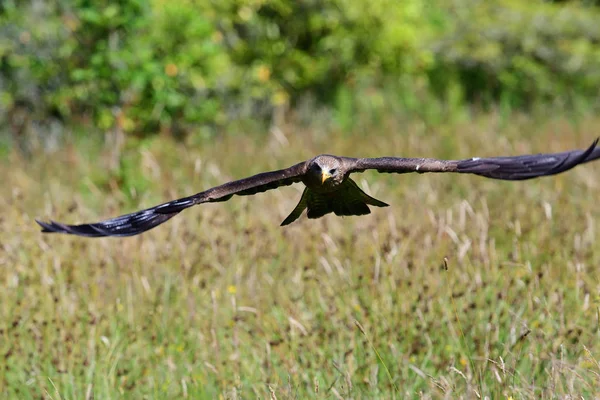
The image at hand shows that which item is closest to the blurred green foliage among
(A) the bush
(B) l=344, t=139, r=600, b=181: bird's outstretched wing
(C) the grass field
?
(A) the bush

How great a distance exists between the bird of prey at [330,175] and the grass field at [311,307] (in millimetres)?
311

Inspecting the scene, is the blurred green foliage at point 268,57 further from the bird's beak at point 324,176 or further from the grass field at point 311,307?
the bird's beak at point 324,176

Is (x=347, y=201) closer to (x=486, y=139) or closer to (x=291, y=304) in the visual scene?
(x=291, y=304)

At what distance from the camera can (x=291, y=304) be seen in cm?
350

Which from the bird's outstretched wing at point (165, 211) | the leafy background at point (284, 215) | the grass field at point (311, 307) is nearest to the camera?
the bird's outstretched wing at point (165, 211)

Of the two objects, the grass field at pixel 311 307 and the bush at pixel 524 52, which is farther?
the bush at pixel 524 52

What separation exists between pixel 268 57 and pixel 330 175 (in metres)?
7.43

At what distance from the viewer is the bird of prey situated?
2703 millimetres

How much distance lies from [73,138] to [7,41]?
1292 mm

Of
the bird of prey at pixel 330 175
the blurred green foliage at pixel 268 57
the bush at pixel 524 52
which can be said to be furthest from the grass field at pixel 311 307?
the bush at pixel 524 52

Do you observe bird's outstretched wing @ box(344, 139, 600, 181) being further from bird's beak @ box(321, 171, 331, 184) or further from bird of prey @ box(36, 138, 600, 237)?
bird's beak @ box(321, 171, 331, 184)

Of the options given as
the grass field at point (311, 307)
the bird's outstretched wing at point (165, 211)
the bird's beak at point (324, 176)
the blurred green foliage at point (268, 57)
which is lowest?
the grass field at point (311, 307)

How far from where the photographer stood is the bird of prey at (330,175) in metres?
2.70

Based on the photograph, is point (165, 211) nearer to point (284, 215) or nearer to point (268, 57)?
point (284, 215)
